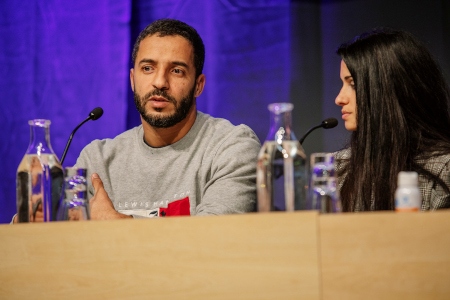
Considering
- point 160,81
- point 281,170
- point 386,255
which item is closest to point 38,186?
point 281,170

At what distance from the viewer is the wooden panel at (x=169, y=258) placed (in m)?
1.12

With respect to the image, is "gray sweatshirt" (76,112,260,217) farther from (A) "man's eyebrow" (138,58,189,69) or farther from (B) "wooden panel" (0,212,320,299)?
(B) "wooden panel" (0,212,320,299)

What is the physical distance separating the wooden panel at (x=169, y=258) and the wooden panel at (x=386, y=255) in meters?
0.03

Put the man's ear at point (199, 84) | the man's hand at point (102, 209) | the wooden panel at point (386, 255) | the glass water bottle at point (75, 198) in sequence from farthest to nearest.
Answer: the man's ear at point (199, 84), the man's hand at point (102, 209), the glass water bottle at point (75, 198), the wooden panel at point (386, 255)

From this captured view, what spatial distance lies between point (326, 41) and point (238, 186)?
86 cm

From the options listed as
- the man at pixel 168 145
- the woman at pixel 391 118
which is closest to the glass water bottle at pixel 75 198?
the man at pixel 168 145

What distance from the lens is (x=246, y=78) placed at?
2652mm

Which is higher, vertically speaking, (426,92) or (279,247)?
(426,92)

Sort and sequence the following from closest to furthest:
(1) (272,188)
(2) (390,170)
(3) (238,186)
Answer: (1) (272,188)
(2) (390,170)
(3) (238,186)

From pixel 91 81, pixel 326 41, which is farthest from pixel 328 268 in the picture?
pixel 91 81

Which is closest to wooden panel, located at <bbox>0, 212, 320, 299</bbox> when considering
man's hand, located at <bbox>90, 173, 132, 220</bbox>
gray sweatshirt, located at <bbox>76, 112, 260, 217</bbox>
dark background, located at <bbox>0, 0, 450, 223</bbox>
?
man's hand, located at <bbox>90, 173, 132, 220</bbox>

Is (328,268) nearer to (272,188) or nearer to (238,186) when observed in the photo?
(272,188)

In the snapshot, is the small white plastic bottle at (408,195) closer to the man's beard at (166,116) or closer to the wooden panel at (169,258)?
the wooden panel at (169,258)

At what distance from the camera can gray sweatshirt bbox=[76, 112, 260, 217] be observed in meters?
1.99
